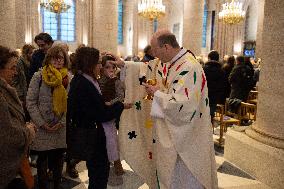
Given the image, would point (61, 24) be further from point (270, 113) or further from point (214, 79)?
point (270, 113)

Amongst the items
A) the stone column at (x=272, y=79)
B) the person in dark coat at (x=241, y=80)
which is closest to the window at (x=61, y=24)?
the person in dark coat at (x=241, y=80)

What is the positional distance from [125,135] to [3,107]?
1677 millimetres

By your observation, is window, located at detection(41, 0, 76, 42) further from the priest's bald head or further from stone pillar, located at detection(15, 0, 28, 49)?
the priest's bald head

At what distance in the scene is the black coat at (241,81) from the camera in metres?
7.26

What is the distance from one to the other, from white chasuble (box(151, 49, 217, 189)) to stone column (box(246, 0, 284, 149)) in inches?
71.0

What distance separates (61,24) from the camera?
26.6 meters

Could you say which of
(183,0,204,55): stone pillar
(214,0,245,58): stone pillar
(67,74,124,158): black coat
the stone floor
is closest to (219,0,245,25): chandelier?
(183,0,204,55): stone pillar

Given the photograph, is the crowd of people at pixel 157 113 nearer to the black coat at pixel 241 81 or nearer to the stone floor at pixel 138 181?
the stone floor at pixel 138 181

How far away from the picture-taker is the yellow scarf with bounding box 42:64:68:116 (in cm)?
340

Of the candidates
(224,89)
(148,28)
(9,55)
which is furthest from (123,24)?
(9,55)

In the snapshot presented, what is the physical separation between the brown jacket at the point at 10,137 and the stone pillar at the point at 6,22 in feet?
15.8

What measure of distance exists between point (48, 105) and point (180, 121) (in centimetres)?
152

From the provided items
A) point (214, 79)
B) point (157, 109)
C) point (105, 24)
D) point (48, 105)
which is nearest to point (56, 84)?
point (48, 105)

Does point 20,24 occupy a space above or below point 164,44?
above
